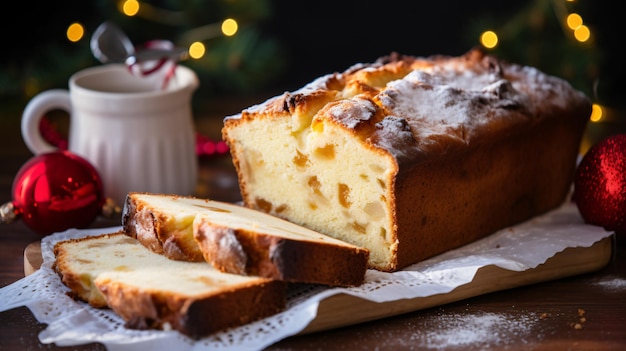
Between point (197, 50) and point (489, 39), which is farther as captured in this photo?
point (197, 50)

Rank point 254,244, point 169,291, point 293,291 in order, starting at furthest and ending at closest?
1. point 293,291
2. point 254,244
3. point 169,291

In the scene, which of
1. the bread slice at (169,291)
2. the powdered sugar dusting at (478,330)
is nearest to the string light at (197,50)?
the bread slice at (169,291)


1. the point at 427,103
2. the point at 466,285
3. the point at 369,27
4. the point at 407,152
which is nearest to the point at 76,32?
Answer: the point at 369,27

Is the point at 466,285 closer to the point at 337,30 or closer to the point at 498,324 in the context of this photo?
the point at 498,324

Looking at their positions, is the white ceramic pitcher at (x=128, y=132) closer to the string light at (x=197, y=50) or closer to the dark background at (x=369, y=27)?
the string light at (x=197, y=50)

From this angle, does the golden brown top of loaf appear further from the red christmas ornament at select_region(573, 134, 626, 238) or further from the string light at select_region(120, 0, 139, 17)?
the string light at select_region(120, 0, 139, 17)

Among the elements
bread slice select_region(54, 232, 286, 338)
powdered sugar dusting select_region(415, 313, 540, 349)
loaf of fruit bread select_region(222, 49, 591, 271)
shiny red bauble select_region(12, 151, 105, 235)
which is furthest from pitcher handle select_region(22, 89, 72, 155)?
powdered sugar dusting select_region(415, 313, 540, 349)

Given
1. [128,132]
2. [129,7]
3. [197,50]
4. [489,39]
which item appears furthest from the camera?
[129,7]
